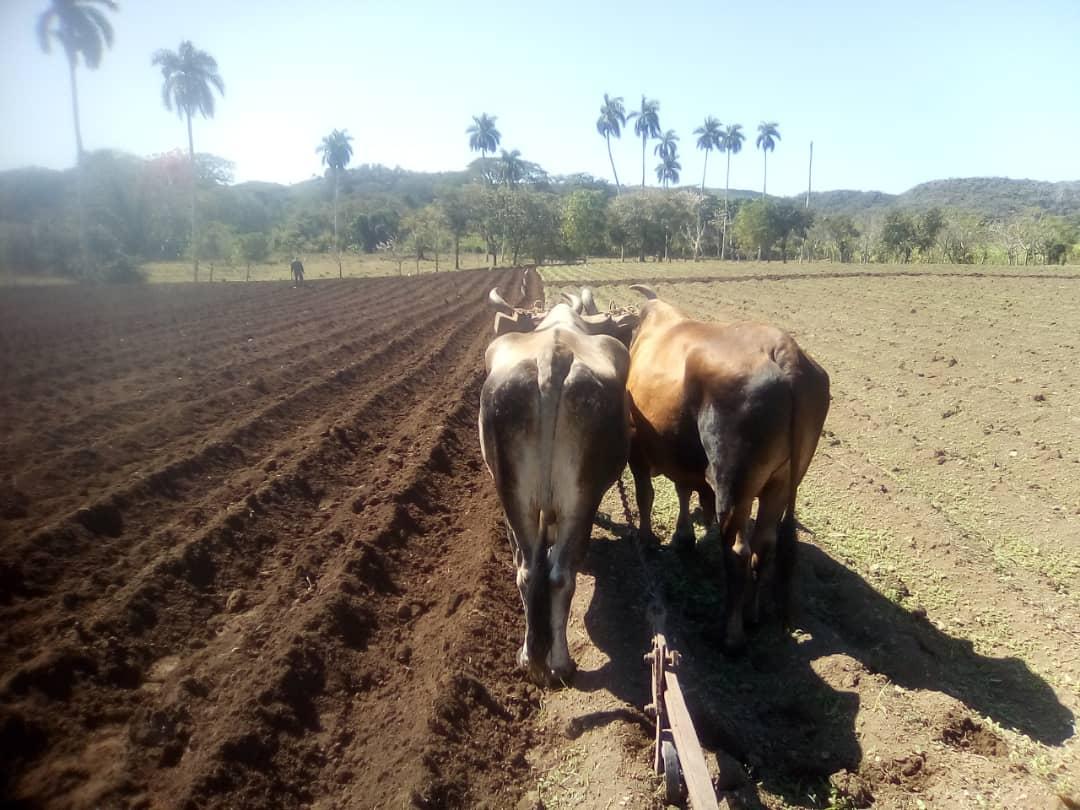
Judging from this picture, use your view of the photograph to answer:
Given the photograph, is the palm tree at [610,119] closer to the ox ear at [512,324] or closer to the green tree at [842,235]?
the green tree at [842,235]

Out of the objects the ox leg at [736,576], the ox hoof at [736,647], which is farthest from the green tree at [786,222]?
the ox hoof at [736,647]

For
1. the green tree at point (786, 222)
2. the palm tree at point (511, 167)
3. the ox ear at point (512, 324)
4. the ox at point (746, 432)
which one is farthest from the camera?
the palm tree at point (511, 167)

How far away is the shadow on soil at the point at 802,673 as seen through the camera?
3.79 m

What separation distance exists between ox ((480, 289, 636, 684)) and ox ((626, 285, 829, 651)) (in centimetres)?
79

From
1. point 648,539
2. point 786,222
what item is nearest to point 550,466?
point 648,539

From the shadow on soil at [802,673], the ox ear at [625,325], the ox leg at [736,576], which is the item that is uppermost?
the ox ear at [625,325]

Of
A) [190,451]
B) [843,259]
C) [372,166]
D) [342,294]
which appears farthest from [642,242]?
[372,166]

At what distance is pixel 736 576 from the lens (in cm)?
472

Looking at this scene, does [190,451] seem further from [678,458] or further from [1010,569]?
[1010,569]

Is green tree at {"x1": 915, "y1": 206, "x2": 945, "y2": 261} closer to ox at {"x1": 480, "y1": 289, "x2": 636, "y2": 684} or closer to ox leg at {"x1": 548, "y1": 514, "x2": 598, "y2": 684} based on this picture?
ox at {"x1": 480, "y1": 289, "x2": 636, "y2": 684}

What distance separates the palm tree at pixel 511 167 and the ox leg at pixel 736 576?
→ 309ft

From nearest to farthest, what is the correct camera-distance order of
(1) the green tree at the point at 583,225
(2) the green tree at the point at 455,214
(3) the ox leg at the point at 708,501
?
1. (3) the ox leg at the point at 708,501
2. (2) the green tree at the point at 455,214
3. (1) the green tree at the point at 583,225

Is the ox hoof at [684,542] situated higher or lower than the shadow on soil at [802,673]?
higher

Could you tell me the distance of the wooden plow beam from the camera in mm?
2738
